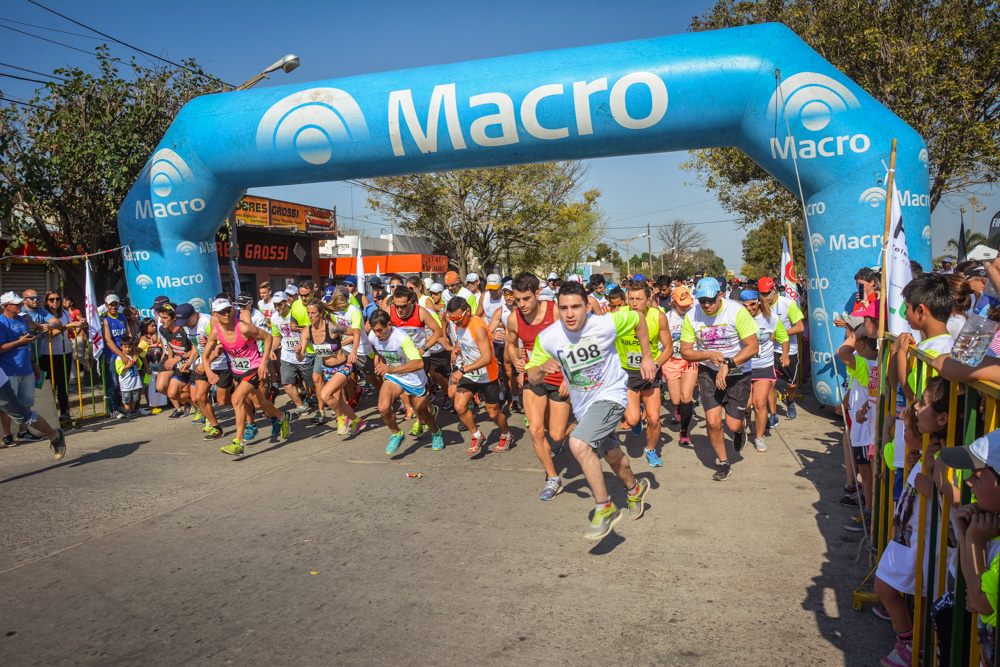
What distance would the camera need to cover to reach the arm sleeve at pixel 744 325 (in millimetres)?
6527

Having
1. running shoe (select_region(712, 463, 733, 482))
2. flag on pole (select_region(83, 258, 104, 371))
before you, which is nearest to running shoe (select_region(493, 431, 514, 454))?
running shoe (select_region(712, 463, 733, 482))

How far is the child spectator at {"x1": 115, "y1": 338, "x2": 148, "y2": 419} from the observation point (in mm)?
10805

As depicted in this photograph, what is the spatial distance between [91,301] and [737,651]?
423 inches

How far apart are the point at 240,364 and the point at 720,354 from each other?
5214mm

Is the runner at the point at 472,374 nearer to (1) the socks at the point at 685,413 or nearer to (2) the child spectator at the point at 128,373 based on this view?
(1) the socks at the point at 685,413

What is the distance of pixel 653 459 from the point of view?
22.7 feet

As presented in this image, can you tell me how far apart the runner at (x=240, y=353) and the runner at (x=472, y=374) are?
2225mm

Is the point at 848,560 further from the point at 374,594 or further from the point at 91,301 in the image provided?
the point at 91,301

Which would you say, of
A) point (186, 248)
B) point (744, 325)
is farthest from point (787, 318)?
point (186, 248)

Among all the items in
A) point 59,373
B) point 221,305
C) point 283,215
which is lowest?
point 59,373

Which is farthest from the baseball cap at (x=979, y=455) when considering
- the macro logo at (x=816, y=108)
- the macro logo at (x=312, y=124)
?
the macro logo at (x=312, y=124)

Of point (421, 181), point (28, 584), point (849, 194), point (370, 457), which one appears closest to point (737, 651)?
point (28, 584)

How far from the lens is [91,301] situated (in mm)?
10906

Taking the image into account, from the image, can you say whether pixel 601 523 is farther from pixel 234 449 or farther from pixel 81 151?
pixel 81 151
